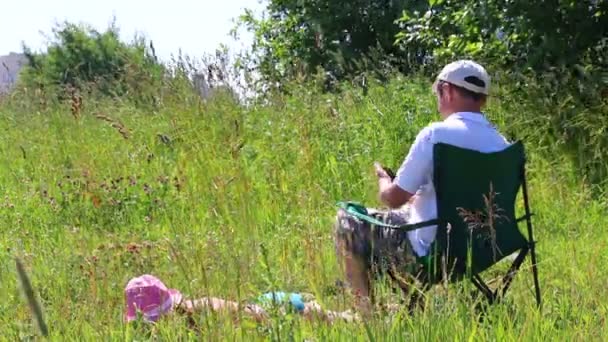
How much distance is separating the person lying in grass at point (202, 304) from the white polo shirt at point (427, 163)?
2.48 feet

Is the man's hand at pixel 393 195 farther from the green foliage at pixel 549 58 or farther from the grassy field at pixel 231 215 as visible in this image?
the green foliage at pixel 549 58

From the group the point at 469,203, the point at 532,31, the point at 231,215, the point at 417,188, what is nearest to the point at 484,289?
the point at 469,203

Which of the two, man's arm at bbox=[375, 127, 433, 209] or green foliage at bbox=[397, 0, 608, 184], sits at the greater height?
green foliage at bbox=[397, 0, 608, 184]

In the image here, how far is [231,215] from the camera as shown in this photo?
5227mm

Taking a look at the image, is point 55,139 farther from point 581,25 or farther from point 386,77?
point 581,25

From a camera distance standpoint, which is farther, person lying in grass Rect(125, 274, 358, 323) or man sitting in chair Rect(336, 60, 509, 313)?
man sitting in chair Rect(336, 60, 509, 313)

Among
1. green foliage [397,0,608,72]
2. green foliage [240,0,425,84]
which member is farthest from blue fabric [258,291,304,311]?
green foliage [240,0,425,84]

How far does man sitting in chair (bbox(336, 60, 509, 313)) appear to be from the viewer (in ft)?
12.5

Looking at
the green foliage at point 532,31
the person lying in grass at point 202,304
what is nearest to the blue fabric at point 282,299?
the person lying in grass at point 202,304

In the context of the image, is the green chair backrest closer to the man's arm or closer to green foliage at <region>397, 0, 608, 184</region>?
the man's arm

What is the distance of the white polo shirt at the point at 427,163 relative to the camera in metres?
3.81

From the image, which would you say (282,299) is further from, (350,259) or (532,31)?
(532,31)

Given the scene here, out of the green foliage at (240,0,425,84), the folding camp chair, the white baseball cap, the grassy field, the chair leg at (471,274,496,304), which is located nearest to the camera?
the grassy field

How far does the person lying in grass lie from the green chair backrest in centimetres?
73
